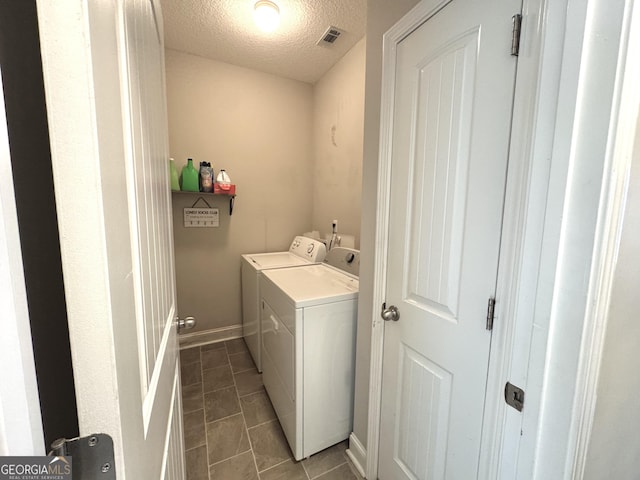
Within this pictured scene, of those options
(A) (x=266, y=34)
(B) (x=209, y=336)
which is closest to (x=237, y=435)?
(B) (x=209, y=336)

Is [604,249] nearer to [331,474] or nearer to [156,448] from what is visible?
[156,448]

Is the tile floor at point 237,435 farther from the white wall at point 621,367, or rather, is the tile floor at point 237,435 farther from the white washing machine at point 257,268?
the white wall at point 621,367

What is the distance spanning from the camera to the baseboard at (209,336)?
102 inches

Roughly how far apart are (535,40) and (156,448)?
126 centimetres

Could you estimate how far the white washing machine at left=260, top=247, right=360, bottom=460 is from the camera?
1.41 meters

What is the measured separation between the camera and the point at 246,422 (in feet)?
5.72

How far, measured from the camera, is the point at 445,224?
2.96ft

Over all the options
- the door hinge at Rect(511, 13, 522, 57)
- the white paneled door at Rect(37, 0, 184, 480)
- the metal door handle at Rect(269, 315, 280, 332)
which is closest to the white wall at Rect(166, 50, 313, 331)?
the metal door handle at Rect(269, 315, 280, 332)

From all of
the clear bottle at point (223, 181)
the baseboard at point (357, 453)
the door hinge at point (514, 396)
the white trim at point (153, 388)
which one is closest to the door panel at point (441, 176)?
the door hinge at point (514, 396)

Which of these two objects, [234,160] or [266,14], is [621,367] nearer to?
[266,14]

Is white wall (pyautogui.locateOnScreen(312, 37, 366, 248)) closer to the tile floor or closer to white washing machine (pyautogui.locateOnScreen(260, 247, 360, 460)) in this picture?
white washing machine (pyautogui.locateOnScreen(260, 247, 360, 460))

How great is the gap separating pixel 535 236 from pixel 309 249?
1.95 m

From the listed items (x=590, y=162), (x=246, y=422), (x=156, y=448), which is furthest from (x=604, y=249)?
(x=246, y=422)

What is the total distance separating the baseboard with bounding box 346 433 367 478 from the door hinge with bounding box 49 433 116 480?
Result: 146 cm
